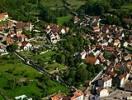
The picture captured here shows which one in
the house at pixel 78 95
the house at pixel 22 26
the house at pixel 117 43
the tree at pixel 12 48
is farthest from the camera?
the house at pixel 22 26

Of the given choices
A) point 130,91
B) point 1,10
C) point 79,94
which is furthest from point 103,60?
point 1,10

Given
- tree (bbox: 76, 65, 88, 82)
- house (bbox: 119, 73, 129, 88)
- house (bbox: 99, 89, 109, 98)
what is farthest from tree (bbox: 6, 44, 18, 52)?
house (bbox: 99, 89, 109, 98)

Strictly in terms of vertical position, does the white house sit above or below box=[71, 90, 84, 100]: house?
below

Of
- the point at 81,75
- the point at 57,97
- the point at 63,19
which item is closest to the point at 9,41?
the point at 81,75

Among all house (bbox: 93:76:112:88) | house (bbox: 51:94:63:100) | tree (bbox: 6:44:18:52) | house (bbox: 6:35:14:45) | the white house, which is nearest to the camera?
house (bbox: 51:94:63:100)

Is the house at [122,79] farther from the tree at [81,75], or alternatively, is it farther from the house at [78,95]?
the house at [78,95]

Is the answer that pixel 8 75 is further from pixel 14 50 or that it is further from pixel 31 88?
pixel 14 50

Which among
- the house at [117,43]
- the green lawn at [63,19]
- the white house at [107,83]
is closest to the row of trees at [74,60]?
the white house at [107,83]

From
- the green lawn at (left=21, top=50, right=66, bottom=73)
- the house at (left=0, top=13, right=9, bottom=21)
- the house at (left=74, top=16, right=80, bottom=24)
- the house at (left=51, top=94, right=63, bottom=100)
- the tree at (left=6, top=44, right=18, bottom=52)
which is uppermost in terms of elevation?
the house at (left=0, top=13, right=9, bottom=21)

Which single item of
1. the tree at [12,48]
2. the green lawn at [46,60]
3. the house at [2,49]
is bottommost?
the green lawn at [46,60]

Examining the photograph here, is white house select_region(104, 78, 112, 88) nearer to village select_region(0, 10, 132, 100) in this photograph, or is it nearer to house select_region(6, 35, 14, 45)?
village select_region(0, 10, 132, 100)
